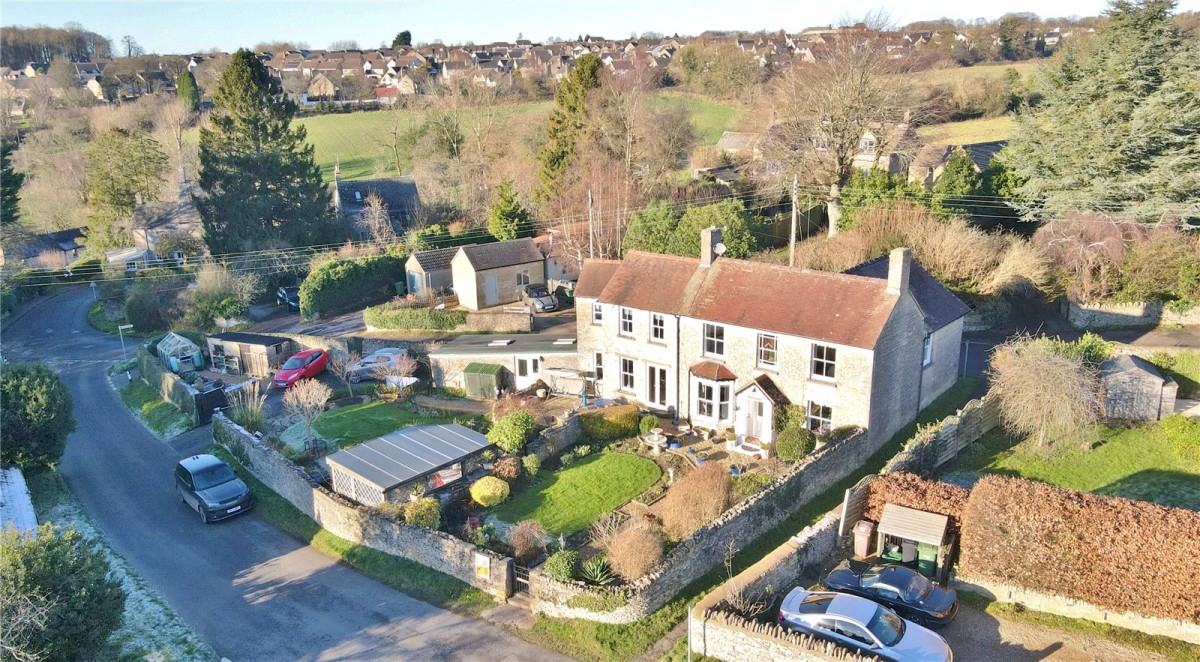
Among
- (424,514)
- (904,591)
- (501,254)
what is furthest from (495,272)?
(904,591)

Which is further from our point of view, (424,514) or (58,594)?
(424,514)

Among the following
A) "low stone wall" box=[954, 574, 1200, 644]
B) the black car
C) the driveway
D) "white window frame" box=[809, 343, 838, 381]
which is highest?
"white window frame" box=[809, 343, 838, 381]

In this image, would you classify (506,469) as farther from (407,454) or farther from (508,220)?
(508,220)

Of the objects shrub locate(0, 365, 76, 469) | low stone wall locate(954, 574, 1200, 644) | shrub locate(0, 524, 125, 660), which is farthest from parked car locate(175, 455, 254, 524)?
low stone wall locate(954, 574, 1200, 644)

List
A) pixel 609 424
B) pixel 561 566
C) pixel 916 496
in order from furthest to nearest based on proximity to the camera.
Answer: pixel 609 424 → pixel 916 496 → pixel 561 566

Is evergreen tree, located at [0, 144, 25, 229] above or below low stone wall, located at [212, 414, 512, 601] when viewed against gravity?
above

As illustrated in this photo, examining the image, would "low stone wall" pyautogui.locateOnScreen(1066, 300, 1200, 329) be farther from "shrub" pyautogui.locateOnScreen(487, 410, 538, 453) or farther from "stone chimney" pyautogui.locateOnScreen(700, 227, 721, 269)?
"shrub" pyautogui.locateOnScreen(487, 410, 538, 453)
